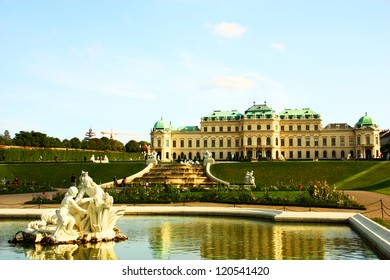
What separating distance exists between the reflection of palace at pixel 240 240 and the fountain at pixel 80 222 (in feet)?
4.52

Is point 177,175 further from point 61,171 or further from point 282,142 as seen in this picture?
point 282,142

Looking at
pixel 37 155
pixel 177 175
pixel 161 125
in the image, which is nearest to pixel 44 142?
pixel 37 155

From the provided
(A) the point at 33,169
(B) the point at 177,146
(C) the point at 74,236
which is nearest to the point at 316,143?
(B) the point at 177,146

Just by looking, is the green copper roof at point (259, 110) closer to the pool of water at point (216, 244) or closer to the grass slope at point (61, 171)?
the grass slope at point (61, 171)

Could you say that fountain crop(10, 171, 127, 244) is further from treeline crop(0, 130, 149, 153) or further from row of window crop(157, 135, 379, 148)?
row of window crop(157, 135, 379, 148)

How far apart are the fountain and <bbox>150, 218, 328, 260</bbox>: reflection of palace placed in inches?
54.2

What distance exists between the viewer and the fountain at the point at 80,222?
40.2 ft

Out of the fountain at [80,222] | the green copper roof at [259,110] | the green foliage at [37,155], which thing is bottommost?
the fountain at [80,222]

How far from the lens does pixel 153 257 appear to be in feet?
35.0

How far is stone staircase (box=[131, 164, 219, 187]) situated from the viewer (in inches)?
1555

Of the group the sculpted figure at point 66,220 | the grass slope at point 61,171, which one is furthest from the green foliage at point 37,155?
the sculpted figure at point 66,220

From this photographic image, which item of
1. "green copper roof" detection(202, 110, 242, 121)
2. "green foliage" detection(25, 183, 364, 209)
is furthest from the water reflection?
"green copper roof" detection(202, 110, 242, 121)

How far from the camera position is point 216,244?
12133mm
